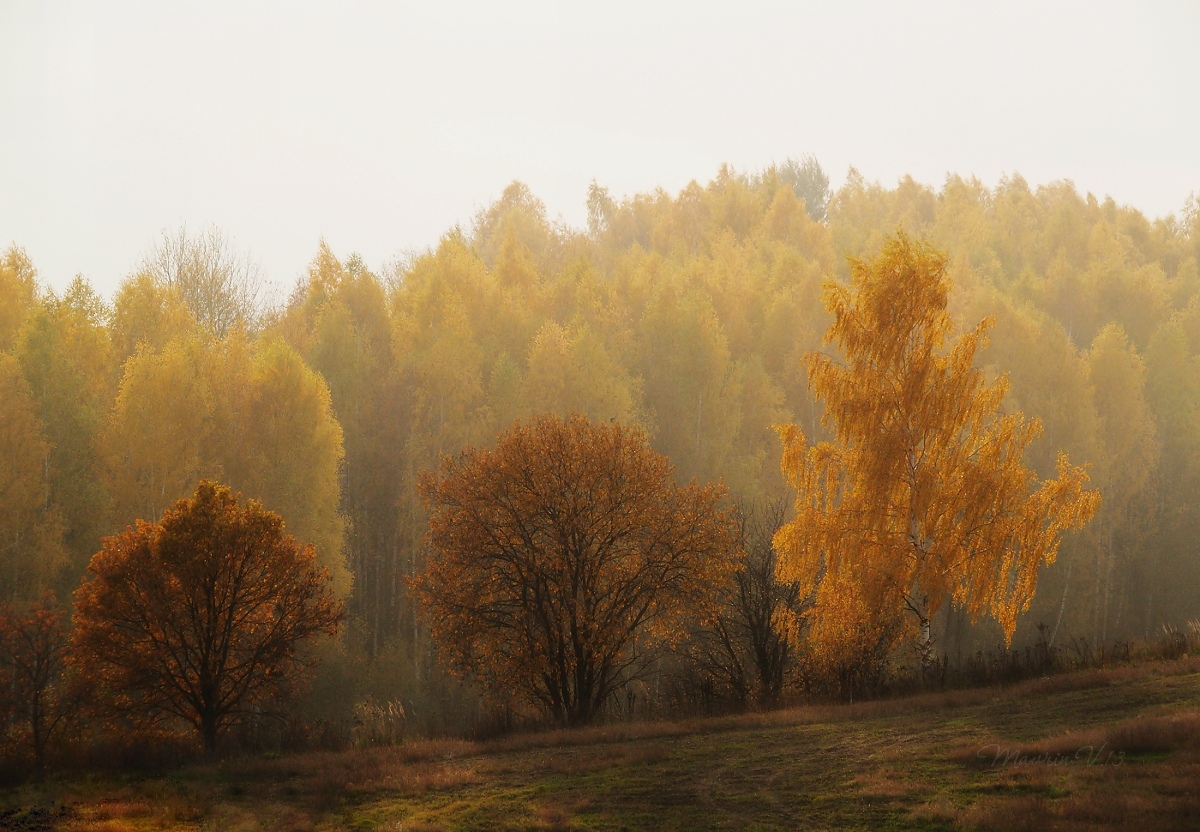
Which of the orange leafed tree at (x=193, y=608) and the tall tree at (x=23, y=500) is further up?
the tall tree at (x=23, y=500)

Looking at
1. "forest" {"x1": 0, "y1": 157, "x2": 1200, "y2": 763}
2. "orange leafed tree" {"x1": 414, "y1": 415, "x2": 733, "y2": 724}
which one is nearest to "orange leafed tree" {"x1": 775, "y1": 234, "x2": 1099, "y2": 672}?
"forest" {"x1": 0, "y1": 157, "x2": 1200, "y2": 763}

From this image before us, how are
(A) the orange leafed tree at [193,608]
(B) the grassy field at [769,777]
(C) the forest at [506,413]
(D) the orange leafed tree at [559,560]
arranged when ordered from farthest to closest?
1. (C) the forest at [506,413]
2. (D) the orange leafed tree at [559,560]
3. (A) the orange leafed tree at [193,608]
4. (B) the grassy field at [769,777]

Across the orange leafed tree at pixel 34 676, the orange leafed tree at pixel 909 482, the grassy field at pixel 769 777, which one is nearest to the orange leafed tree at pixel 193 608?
the orange leafed tree at pixel 34 676

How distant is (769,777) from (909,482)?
40.0 ft

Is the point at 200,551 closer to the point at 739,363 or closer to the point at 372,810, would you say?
the point at 372,810

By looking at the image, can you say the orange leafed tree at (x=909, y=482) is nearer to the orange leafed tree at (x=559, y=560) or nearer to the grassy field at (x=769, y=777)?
the orange leafed tree at (x=559, y=560)

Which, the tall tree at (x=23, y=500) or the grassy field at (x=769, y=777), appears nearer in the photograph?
the grassy field at (x=769, y=777)

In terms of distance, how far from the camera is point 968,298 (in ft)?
183

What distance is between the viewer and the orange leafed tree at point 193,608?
71.3 ft

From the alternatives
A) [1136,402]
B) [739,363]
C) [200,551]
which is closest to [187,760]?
[200,551]

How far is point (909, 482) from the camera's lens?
24.3 meters

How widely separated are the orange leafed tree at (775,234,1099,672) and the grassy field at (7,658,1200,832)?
491 cm

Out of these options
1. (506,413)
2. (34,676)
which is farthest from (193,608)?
(506,413)

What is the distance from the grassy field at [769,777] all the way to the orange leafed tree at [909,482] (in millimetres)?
4913
